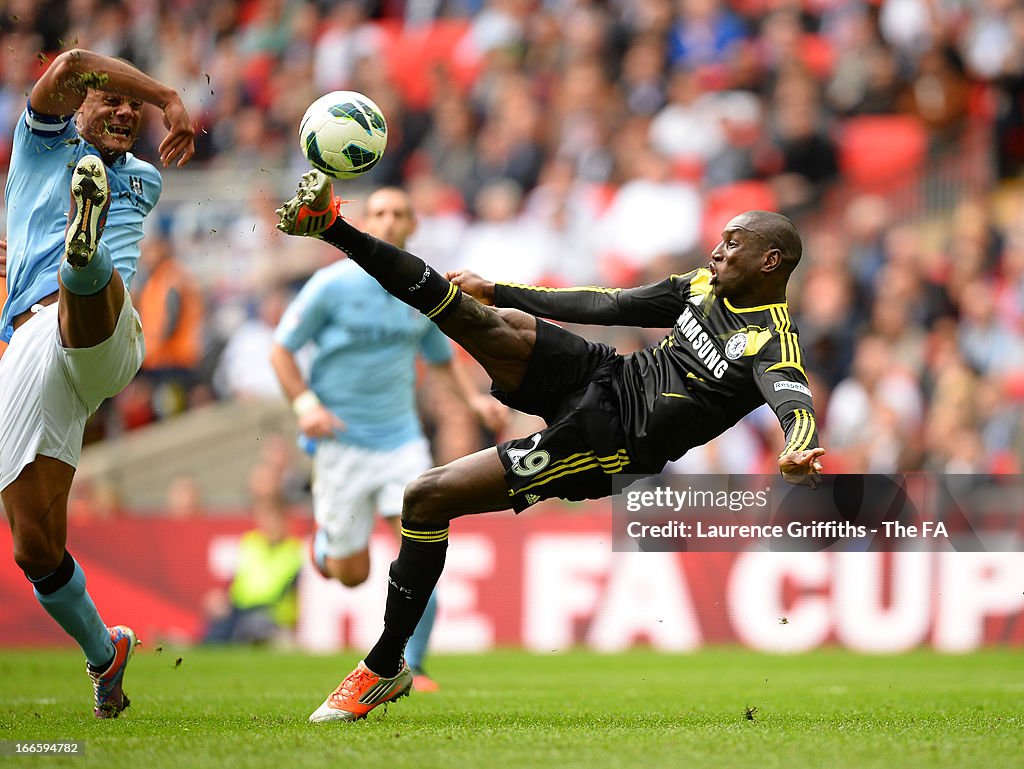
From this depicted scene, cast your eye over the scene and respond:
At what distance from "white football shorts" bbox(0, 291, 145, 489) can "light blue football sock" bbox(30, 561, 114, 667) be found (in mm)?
553

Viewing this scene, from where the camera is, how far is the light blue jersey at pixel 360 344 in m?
9.44

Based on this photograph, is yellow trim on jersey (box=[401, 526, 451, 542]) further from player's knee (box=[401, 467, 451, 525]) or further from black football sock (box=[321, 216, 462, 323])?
black football sock (box=[321, 216, 462, 323])

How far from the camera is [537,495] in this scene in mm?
6605

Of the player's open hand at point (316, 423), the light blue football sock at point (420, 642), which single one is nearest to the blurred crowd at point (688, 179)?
Answer: the player's open hand at point (316, 423)

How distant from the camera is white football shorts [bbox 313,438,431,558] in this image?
30.7 feet

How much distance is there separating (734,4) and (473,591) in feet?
31.3

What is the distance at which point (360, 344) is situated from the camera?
31.2 feet

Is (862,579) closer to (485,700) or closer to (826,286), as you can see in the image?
(826,286)

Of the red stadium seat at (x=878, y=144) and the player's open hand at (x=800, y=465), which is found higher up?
the red stadium seat at (x=878, y=144)

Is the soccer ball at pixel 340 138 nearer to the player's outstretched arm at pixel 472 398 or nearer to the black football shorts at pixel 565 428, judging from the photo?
the black football shorts at pixel 565 428

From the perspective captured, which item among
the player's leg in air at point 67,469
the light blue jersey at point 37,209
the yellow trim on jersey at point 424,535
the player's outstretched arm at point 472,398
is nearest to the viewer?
the player's leg in air at point 67,469

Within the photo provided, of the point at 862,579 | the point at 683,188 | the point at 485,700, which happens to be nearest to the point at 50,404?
the point at 485,700

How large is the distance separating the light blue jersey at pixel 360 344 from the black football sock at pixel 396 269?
9.71 ft

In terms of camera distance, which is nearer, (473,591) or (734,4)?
(473,591)
